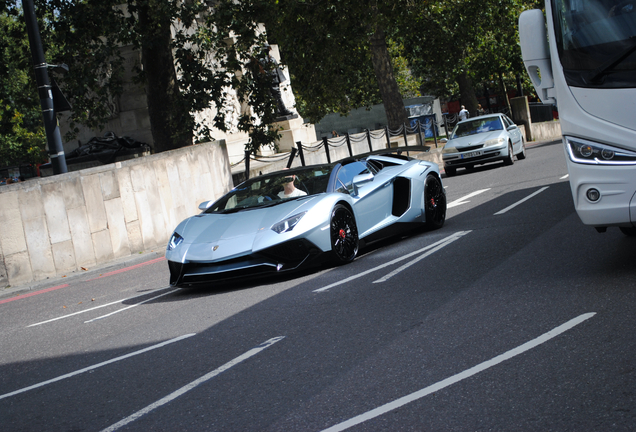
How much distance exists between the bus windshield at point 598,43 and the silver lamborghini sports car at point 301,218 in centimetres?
326

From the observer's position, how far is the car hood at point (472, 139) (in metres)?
21.0

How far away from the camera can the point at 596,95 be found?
18.2 ft

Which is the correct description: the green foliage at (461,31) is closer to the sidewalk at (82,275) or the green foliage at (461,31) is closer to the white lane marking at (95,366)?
the sidewalk at (82,275)

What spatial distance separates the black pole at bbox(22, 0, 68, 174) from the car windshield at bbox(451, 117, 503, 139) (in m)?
12.7

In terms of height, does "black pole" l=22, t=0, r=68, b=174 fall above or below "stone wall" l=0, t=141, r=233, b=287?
above

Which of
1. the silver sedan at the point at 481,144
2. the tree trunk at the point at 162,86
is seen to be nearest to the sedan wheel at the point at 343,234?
the tree trunk at the point at 162,86

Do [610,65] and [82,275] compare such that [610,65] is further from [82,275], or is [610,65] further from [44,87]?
[44,87]

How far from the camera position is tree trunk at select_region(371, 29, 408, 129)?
3412 cm

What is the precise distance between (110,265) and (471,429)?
9964 millimetres

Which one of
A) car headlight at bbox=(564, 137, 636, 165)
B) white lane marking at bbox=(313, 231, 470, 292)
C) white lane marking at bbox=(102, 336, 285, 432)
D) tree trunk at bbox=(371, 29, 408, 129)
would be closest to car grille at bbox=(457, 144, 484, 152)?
white lane marking at bbox=(313, 231, 470, 292)

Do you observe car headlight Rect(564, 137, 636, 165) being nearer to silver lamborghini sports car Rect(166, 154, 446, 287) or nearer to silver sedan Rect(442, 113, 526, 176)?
silver lamborghini sports car Rect(166, 154, 446, 287)

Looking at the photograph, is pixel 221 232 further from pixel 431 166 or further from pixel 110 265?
pixel 110 265

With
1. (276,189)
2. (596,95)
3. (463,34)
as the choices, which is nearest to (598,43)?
(596,95)

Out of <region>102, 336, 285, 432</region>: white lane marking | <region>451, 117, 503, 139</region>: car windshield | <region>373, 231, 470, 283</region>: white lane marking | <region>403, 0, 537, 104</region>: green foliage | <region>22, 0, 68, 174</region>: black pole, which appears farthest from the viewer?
<region>403, 0, 537, 104</region>: green foliage
